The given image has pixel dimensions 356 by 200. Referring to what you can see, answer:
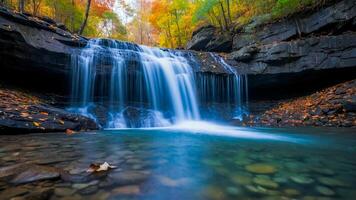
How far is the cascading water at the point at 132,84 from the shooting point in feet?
26.9

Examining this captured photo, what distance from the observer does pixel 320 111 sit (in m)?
7.84

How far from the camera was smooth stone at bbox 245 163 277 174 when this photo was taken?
6.93 feet

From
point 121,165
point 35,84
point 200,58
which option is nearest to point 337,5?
point 200,58

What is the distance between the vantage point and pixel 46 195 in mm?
1451

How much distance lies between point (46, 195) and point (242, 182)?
57.0 inches

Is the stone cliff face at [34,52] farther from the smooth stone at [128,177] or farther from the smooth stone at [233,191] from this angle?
the smooth stone at [233,191]

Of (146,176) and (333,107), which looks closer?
(146,176)

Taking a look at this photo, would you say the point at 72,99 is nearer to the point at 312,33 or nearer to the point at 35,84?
the point at 35,84

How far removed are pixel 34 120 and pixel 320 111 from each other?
8.80 m

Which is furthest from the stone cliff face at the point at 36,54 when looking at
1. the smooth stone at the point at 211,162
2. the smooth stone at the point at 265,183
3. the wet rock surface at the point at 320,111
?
the smooth stone at the point at 265,183

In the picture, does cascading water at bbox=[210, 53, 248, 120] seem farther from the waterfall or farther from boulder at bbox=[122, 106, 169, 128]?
boulder at bbox=[122, 106, 169, 128]

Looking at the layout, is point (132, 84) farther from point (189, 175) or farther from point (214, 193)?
point (214, 193)

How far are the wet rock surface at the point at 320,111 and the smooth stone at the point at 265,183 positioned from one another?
6449mm

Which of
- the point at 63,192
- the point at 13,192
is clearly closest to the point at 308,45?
the point at 63,192
